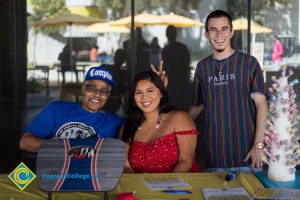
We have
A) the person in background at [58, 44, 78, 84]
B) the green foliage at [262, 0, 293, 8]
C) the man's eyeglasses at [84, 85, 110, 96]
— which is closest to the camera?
the man's eyeglasses at [84, 85, 110, 96]

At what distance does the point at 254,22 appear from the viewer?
600 centimetres

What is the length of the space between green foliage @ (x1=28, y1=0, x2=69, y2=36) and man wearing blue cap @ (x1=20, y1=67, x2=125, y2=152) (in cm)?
278

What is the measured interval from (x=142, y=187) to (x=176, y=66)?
3524 mm

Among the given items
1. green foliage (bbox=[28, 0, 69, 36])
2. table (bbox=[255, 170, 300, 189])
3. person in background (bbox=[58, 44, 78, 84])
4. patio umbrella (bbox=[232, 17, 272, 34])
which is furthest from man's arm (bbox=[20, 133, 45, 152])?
patio umbrella (bbox=[232, 17, 272, 34])

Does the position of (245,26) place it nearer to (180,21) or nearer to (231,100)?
(180,21)

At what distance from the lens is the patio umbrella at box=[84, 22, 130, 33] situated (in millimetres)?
6027

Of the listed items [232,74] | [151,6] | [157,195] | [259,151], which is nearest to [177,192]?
[157,195]

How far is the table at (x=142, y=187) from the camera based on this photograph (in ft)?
8.20

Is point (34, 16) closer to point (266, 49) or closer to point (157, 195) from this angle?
point (266, 49)

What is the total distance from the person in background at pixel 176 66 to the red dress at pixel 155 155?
2.88m

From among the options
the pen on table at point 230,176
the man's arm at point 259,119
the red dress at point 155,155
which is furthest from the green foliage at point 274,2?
the pen on table at point 230,176

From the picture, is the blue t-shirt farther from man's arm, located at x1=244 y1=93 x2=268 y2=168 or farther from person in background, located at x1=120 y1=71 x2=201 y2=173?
man's arm, located at x1=244 y1=93 x2=268 y2=168

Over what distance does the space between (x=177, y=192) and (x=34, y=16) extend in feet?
13.3

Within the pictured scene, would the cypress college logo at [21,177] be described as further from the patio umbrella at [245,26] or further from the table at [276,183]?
the patio umbrella at [245,26]
